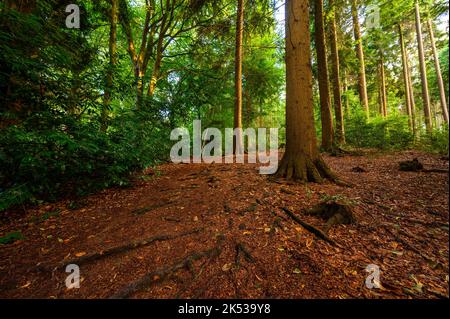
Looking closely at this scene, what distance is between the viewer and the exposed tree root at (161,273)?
2084 mm

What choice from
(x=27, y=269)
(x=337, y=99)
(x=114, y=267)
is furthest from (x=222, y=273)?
(x=337, y=99)

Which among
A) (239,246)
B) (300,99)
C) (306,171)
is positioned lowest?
(239,246)

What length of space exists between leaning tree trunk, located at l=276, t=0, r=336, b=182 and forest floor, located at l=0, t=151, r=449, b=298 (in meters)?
0.57

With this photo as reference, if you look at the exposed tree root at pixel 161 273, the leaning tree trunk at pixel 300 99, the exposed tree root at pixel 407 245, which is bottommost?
the exposed tree root at pixel 161 273

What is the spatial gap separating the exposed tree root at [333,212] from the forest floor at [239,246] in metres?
0.13

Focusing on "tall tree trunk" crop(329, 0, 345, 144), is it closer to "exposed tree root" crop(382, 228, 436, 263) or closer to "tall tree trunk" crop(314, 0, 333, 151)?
"tall tree trunk" crop(314, 0, 333, 151)

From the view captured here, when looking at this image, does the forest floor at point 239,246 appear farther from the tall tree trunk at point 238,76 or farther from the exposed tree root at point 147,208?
the tall tree trunk at point 238,76

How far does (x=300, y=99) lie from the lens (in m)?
4.80

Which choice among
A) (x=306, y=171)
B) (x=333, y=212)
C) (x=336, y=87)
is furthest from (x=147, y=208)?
(x=336, y=87)

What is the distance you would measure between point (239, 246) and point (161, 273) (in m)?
0.99

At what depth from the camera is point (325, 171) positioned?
4809mm

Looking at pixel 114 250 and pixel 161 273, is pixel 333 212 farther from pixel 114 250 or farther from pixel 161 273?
pixel 114 250

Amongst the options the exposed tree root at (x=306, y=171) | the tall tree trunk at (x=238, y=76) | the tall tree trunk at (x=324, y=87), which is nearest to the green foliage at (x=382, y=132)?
the tall tree trunk at (x=324, y=87)

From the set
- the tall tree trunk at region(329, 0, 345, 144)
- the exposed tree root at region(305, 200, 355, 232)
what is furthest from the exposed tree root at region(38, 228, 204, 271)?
the tall tree trunk at region(329, 0, 345, 144)
